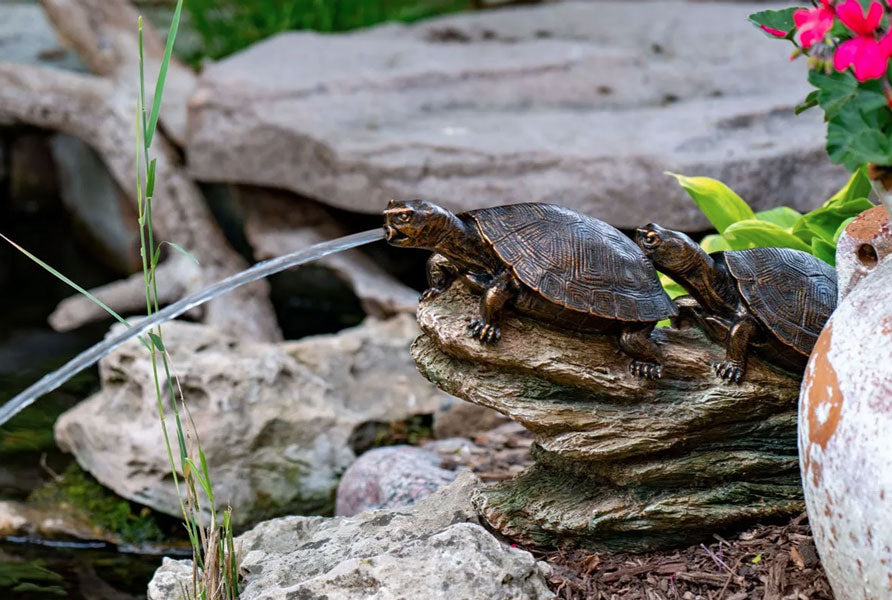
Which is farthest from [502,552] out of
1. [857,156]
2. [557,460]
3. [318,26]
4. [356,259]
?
[318,26]

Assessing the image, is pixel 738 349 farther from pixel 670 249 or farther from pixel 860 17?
pixel 860 17

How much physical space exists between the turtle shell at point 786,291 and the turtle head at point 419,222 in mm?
762

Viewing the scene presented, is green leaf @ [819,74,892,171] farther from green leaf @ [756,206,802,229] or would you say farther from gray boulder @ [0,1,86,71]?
gray boulder @ [0,1,86,71]

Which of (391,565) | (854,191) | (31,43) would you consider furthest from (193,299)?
(31,43)

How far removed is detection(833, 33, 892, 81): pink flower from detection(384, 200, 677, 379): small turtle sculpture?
0.77 meters

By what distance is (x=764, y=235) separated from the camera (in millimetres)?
3340

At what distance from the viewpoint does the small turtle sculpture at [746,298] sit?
2.46 m

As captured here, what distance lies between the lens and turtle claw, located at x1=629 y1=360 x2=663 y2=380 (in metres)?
2.44

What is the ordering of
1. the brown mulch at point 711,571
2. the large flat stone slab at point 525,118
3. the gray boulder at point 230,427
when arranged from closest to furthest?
the brown mulch at point 711,571 → the gray boulder at point 230,427 → the large flat stone slab at point 525,118

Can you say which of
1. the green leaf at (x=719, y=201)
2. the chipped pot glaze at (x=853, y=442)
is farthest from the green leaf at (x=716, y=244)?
the chipped pot glaze at (x=853, y=442)

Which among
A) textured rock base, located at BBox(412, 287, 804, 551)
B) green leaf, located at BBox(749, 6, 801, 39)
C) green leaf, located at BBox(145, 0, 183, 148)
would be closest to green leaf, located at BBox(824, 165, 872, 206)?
textured rock base, located at BBox(412, 287, 804, 551)

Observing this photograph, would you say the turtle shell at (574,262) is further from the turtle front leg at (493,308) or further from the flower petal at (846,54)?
the flower petal at (846,54)

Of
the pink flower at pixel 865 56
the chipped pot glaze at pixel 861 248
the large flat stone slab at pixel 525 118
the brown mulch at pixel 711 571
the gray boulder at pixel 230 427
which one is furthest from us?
the large flat stone slab at pixel 525 118

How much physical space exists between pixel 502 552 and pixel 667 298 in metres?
0.75
